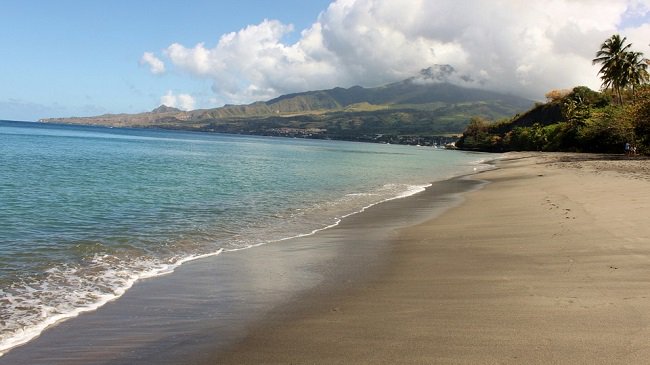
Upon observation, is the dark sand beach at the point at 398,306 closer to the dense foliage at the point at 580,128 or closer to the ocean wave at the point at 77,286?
the ocean wave at the point at 77,286

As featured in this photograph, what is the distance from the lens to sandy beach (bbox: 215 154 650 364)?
546 cm

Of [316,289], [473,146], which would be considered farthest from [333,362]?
[473,146]

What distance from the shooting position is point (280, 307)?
7.86 meters

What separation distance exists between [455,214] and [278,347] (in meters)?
13.9

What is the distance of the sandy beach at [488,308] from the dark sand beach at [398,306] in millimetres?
25

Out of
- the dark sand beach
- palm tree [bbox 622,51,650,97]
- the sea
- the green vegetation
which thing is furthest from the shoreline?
palm tree [bbox 622,51,650,97]

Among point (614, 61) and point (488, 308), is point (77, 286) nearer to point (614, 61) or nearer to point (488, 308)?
point (488, 308)

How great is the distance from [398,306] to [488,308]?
52.0 inches

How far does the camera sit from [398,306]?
7.45 m

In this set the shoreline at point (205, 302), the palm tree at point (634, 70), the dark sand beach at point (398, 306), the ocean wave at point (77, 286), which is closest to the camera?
the dark sand beach at point (398, 306)

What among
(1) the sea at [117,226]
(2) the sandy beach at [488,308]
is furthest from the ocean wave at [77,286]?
(2) the sandy beach at [488,308]

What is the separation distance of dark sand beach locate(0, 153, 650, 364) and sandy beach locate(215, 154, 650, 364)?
3 cm

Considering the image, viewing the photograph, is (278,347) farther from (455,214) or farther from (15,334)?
(455,214)

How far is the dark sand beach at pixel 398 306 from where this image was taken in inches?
222
